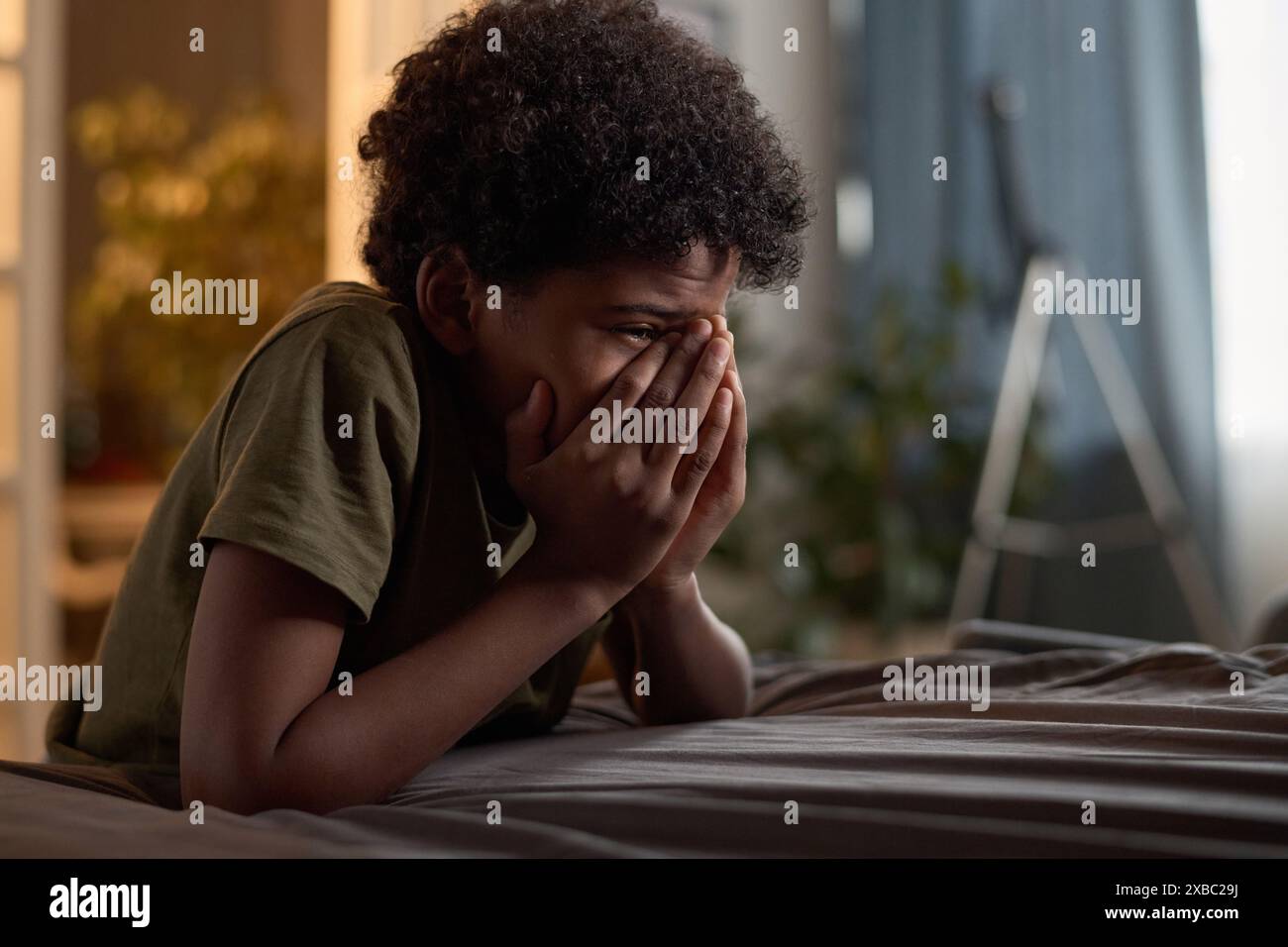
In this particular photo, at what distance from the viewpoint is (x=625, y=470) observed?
2.63ft

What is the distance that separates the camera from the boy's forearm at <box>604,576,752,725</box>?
0.99m

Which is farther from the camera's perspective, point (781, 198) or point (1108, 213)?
point (1108, 213)

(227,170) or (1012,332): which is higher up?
(227,170)

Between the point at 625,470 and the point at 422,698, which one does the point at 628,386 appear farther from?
the point at 422,698

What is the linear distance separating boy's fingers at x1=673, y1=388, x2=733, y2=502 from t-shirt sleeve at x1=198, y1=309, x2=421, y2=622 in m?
0.18

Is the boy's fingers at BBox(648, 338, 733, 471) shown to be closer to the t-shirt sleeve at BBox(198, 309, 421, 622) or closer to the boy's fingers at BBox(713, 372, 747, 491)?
the boy's fingers at BBox(713, 372, 747, 491)

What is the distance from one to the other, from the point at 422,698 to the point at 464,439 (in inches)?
7.4

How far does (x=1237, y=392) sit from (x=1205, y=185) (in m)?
0.47

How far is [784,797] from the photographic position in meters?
0.63

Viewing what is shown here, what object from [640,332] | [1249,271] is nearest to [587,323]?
[640,332]

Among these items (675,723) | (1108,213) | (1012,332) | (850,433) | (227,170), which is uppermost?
(227,170)

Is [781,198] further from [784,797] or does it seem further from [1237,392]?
[1237,392]

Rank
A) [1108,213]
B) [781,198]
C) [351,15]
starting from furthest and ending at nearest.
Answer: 1. [1108,213]
2. [351,15]
3. [781,198]

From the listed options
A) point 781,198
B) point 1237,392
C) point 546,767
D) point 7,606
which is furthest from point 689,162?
point 1237,392
